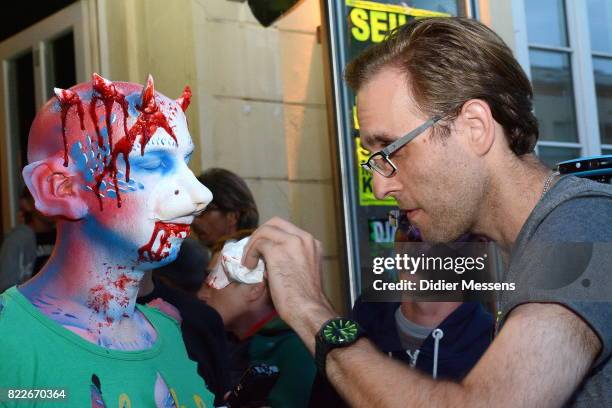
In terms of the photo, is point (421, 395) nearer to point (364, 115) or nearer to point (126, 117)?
point (364, 115)

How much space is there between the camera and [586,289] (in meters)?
1.30

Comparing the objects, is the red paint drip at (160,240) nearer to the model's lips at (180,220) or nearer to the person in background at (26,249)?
the model's lips at (180,220)

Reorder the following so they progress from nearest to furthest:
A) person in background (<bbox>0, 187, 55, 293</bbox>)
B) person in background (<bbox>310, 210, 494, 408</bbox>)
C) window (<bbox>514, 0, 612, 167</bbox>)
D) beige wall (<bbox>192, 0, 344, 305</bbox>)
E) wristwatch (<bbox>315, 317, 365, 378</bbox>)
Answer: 1. wristwatch (<bbox>315, 317, 365, 378</bbox>)
2. person in background (<bbox>310, 210, 494, 408</bbox>)
3. person in background (<bbox>0, 187, 55, 293</bbox>)
4. beige wall (<bbox>192, 0, 344, 305</bbox>)
5. window (<bbox>514, 0, 612, 167</bbox>)

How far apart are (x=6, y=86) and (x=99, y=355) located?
3.63 meters

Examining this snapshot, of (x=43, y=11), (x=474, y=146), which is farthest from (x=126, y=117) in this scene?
(x=43, y=11)

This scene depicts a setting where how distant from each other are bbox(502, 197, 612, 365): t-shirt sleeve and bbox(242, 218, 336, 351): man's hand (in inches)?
13.3

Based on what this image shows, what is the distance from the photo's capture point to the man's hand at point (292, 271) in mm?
1503

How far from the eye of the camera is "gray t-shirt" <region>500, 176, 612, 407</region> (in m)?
1.28

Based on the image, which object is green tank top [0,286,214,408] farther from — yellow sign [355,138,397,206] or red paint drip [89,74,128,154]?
yellow sign [355,138,397,206]

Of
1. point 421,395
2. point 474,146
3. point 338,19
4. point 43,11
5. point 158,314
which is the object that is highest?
point 43,11

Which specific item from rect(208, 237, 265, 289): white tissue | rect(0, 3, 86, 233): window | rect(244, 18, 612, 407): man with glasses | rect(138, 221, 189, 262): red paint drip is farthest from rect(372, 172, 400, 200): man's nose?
rect(0, 3, 86, 233): window

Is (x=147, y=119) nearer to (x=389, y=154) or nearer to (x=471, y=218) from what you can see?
(x=389, y=154)

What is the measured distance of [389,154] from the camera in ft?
5.20

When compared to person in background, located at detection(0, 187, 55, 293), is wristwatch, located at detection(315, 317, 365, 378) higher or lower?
lower
